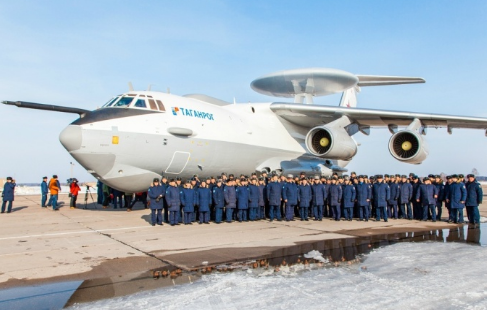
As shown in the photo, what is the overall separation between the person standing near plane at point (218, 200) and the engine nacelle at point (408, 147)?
531 centimetres

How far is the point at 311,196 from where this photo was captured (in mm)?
10320

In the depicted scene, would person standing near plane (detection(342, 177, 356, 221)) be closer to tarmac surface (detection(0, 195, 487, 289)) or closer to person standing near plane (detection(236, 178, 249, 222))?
tarmac surface (detection(0, 195, 487, 289))

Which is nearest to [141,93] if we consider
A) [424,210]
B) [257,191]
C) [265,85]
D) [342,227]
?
[257,191]

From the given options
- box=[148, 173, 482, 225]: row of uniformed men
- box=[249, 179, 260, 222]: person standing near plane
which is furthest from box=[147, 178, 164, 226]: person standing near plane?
box=[249, 179, 260, 222]: person standing near plane

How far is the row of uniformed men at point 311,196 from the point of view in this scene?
9188mm

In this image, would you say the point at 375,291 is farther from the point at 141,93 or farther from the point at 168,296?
the point at 141,93

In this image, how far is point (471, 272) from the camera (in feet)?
14.7

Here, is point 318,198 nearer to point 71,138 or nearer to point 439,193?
point 439,193

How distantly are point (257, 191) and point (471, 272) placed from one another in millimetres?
5914

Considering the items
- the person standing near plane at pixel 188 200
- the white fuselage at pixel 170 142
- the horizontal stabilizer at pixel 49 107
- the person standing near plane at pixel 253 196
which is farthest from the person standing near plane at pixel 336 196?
the horizontal stabilizer at pixel 49 107

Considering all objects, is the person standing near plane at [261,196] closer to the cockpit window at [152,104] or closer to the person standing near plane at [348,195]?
the person standing near plane at [348,195]

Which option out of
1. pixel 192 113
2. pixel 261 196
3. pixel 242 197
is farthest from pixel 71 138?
pixel 261 196

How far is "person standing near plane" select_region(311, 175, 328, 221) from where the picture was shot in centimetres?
1010

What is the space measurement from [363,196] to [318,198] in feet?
3.79
